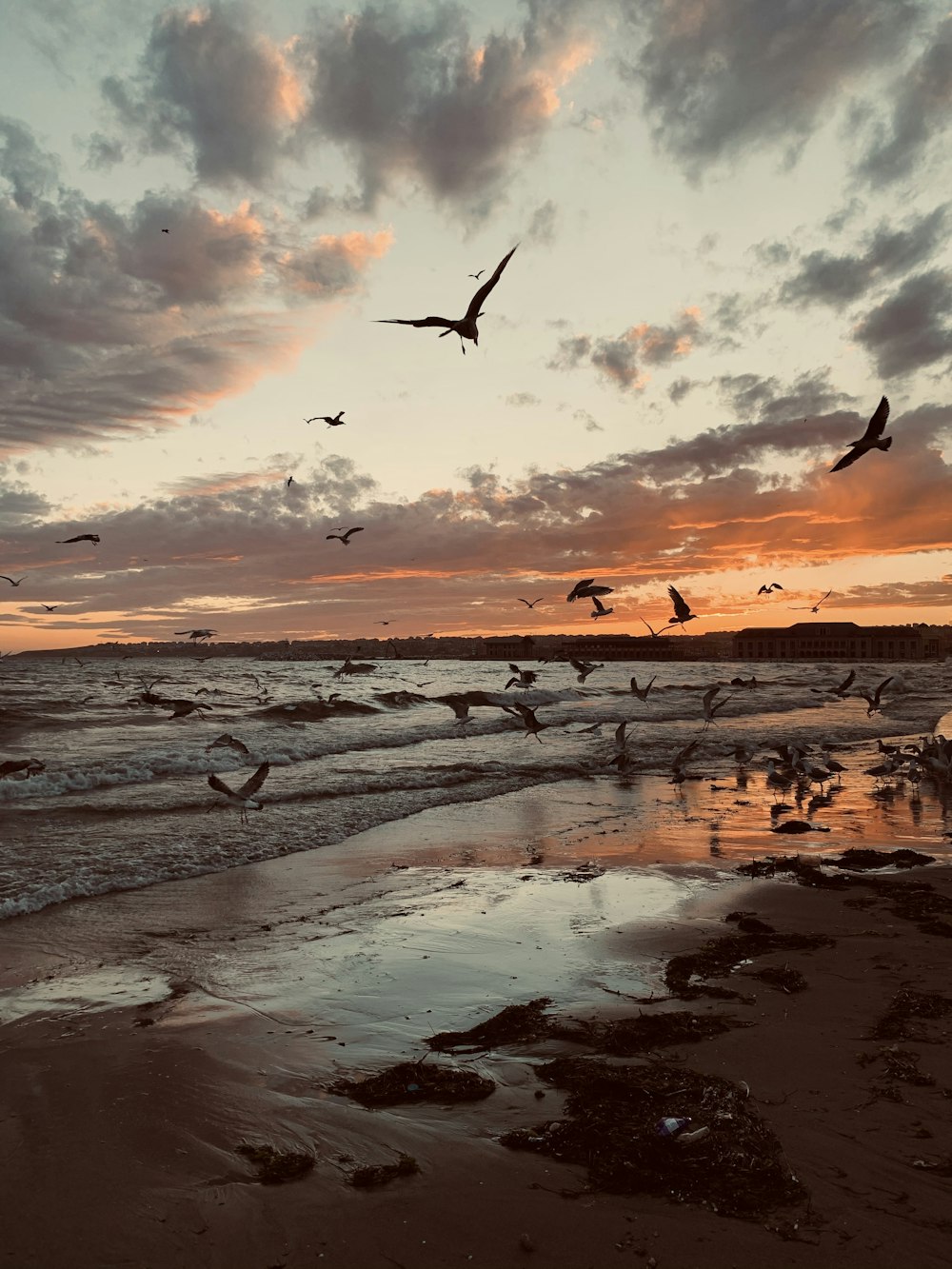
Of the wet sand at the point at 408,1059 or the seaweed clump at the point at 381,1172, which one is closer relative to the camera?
the wet sand at the point at 408,1059

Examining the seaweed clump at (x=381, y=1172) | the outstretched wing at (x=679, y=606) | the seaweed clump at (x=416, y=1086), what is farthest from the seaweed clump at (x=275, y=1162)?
the outstretched wing at (x=679, y=606)

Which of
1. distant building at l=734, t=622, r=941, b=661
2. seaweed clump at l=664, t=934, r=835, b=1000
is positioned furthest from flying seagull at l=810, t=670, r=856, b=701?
distant building at l=734, t=622, r=941, b=661

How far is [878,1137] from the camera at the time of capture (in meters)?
4.27

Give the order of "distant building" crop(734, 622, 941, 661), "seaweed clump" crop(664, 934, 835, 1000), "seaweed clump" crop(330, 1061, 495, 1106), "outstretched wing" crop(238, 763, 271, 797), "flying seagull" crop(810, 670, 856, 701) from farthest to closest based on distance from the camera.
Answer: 1. "distant building" crop(734, 622, 941, 661)
2. "flying seagull" crop(810, 670, 856, 701)
3. "outstretched wing" crop(238, 763, 271, 797)
4. "seaweed clump" crop(664, 934, 835, 1000)
5. "seaweed clump" crop(330, 1061, 495, 1106)

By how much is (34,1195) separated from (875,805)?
47.0 feet

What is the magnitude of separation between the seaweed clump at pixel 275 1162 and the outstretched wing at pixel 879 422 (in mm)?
8337

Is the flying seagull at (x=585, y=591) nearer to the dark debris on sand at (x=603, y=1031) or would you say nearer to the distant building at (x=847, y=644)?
A: the dark debris on sand at (x=603, y=1031)

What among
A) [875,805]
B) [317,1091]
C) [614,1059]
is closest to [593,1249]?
[614,1059]

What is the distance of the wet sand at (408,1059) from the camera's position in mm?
3695

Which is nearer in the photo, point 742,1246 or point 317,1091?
point 742,1246

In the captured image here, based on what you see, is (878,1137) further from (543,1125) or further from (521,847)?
(521,847)

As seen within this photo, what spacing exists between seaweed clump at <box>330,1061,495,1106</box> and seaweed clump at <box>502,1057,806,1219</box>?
1.44 feet

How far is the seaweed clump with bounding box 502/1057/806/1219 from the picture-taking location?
3.89 meters

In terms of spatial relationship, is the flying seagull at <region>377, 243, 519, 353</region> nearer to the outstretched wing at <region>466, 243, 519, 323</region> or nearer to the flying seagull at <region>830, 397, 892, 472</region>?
the outstretched wing at <region>466, 243, 519, 323</region>
